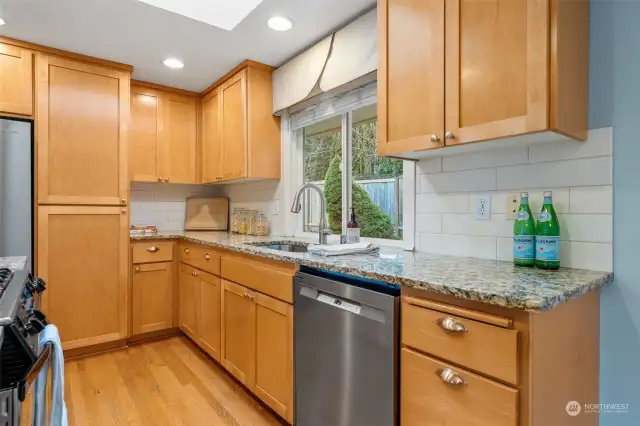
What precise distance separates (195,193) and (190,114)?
0.81 meters

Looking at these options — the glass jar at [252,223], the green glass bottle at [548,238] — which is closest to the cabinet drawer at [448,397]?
the green glass bottle at [548,238]

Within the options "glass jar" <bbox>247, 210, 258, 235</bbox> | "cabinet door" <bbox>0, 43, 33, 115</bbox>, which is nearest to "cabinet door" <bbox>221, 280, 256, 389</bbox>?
"glass jar" <bbox>247, 210, 258, 235</bbox>

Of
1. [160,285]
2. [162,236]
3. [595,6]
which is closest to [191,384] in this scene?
[160,285]

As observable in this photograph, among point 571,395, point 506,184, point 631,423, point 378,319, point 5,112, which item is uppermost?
point 5,112

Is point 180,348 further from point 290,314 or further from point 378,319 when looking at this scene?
point 378,319

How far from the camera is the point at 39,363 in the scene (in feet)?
2.72

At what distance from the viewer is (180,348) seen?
2955 mm

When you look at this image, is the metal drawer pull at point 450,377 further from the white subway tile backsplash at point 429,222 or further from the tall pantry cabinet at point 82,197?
the tall pantry cabinet at point 82,197

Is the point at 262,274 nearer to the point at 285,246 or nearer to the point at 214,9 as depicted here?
the point at 285,246

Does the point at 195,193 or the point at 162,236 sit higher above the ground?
the point at 195,193

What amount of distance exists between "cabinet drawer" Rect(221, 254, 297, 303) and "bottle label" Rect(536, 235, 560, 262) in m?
1.03

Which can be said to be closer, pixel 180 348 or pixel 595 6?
pixel 595 6

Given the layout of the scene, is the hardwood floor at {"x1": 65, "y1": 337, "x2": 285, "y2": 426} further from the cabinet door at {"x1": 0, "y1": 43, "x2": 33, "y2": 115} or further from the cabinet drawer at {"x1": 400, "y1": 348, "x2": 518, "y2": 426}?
the cabinet door at {"x1": 0, "y1": 43, "x2": 33, "y2": 115}
